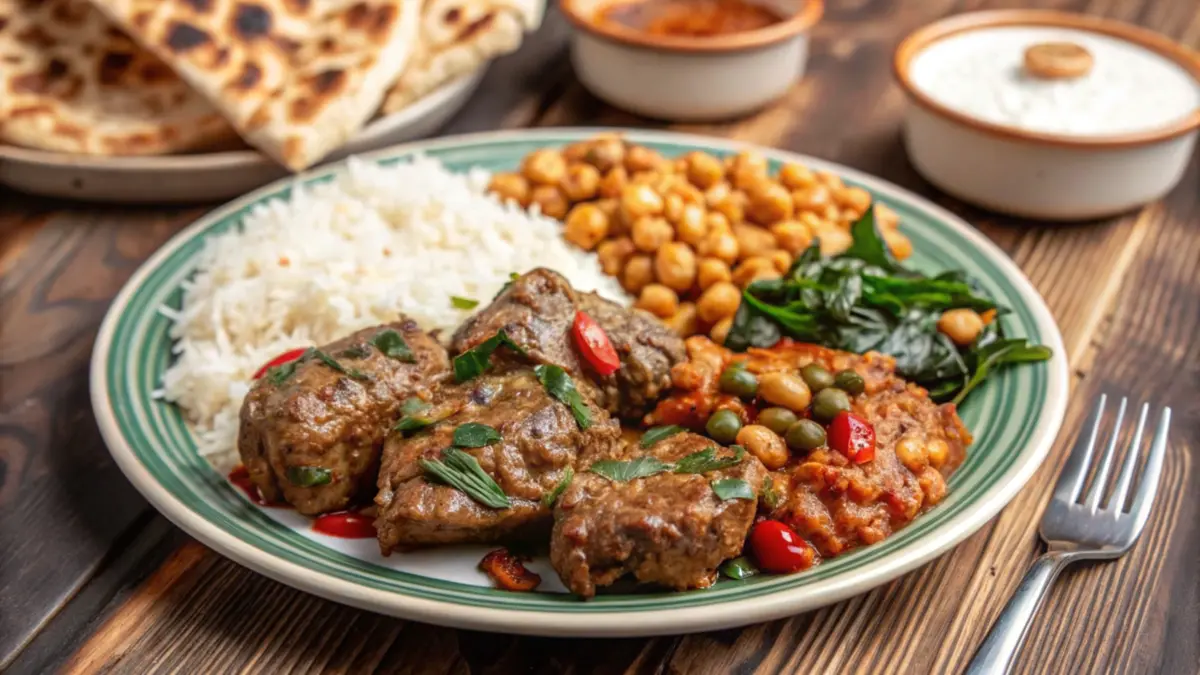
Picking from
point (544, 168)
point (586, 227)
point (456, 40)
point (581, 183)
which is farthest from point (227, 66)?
point (586, 227)

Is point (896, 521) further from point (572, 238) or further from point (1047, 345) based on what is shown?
point (572, 238)

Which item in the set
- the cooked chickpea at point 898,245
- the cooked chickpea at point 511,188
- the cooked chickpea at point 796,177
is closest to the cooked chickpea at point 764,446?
the cooked chickpea at point 898,245

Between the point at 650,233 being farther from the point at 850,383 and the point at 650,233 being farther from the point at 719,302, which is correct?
the point at 850,383

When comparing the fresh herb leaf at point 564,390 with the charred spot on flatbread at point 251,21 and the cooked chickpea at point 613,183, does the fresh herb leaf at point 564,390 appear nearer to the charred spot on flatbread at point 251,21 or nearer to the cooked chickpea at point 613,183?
the cooked chickpea at point 613,183

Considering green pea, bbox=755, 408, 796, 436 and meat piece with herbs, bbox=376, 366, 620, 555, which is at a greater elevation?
meat piece with herbs, bbox=376, 366, 620, 555

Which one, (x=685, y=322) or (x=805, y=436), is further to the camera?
(x=685, y=322)

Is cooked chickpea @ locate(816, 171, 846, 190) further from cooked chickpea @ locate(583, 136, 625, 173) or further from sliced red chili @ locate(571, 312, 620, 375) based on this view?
sliced red chili @ locate(571, 312, 620, 375)

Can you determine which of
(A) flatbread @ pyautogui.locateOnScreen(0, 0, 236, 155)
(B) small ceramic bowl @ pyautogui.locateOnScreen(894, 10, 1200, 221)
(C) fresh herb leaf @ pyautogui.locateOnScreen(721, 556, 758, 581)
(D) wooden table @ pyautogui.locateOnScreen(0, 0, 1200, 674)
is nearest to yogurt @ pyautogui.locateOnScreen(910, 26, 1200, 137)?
(B) small ceramic bowl @ pyautogui.locateOnScreen(894, 10, 1200, 221)

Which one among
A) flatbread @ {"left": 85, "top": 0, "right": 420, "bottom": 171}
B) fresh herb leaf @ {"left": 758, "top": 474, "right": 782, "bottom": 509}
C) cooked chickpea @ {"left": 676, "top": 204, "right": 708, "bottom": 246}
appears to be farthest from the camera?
flatbread @ {"left": 85, "top": 0, "right": 420, "bottom": 171}
